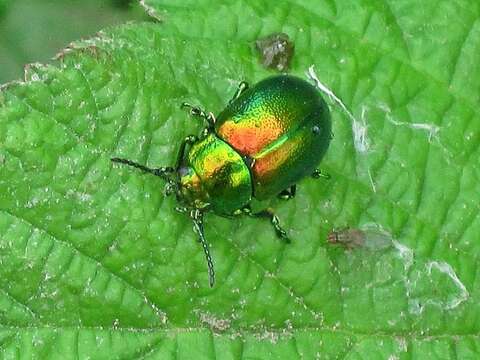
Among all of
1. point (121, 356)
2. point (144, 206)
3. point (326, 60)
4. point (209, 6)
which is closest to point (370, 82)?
point (326, 60)

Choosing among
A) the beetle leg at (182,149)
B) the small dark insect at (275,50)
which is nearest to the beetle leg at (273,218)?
the beetle leg at (182,149)

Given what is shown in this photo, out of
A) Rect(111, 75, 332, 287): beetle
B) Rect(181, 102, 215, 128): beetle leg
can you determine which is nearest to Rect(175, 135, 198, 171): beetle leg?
Rect(111, 75, 332, 287): beetle

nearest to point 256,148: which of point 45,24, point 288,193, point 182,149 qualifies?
point 288,193

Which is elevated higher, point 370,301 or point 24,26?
point 24,26

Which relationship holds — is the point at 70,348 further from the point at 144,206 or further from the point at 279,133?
the point at 279,133

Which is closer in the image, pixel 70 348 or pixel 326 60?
pixel 70 348

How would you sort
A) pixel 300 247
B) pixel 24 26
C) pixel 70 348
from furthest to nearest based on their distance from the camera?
pixel 24 26 < pixel 300 247 < pixel 70 348
